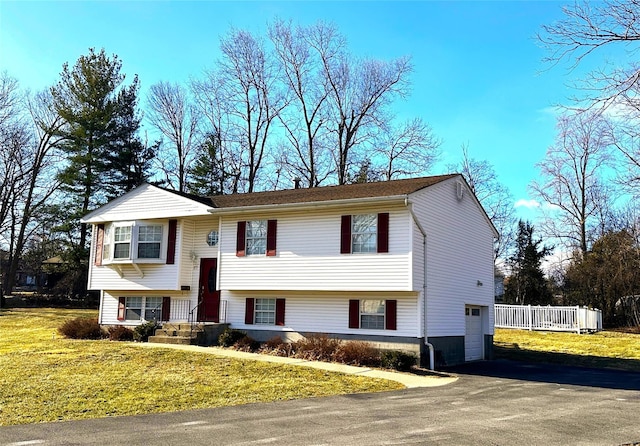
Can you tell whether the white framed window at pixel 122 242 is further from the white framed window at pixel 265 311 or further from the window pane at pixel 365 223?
the window pane at pixel 365 223

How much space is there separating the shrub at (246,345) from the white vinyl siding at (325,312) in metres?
0.91

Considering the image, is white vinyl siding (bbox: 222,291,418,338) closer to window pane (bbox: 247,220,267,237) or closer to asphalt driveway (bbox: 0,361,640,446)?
window pane (bbox: 247,220,267,237)

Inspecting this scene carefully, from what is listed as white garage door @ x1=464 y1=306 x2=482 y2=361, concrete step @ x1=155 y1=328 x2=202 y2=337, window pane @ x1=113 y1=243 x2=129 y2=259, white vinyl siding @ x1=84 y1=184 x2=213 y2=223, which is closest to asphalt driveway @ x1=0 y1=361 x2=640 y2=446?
white garage door @ x1=464 y1=306 x2=482 y2=361

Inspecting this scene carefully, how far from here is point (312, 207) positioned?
738 inches

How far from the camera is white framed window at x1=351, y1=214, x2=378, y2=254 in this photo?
17836mm

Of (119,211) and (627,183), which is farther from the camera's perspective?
(119,211)

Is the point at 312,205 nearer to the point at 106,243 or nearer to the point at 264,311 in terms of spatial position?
the point at 264,311

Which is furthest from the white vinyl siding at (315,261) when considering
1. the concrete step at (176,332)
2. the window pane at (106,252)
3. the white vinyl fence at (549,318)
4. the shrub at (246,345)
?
the white vinyl fence at (549,318)

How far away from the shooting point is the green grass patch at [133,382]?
398 inches

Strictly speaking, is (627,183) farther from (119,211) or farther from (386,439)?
(119,211)

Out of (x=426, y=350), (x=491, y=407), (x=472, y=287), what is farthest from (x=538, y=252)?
(x=491, y=407)

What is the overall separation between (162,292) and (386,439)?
16376 millimetres

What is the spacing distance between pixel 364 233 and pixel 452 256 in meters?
3.91

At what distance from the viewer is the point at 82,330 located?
21.8m
